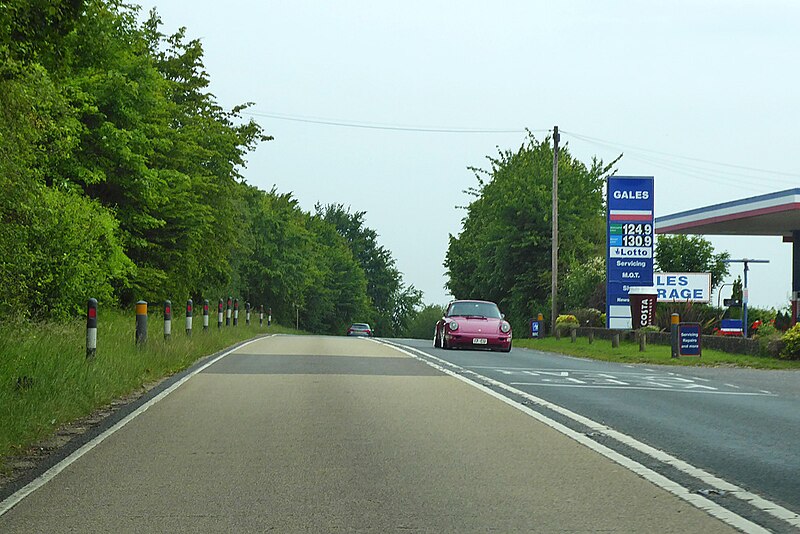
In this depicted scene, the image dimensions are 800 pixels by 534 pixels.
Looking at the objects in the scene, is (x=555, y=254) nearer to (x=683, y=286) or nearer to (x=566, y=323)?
(x=566, y=323)

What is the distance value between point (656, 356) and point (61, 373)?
17887 millimetres

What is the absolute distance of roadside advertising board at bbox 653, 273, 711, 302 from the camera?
45781mm

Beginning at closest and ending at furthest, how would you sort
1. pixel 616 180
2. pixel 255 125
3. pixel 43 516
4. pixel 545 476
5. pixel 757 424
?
pixel 43 516, pixel 545 476, pixel 757 424, pixel 616 180, pixel 255 125

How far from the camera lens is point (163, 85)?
121 feet

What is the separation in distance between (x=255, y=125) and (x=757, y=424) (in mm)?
41731

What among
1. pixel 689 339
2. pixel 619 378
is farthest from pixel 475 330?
pixel 619 378

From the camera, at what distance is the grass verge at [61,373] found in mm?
10409

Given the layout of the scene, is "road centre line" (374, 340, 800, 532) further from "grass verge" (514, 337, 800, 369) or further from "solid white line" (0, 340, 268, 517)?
"grass verge" (514, 337, 800, 369)

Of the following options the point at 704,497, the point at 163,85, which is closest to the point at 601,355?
the point at 163,85

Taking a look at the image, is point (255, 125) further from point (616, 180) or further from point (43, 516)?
point (43, 516)

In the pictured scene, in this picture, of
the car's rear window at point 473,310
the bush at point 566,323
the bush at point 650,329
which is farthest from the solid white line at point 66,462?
the bush at point 566,323

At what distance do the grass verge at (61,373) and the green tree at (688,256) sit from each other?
3687 cm

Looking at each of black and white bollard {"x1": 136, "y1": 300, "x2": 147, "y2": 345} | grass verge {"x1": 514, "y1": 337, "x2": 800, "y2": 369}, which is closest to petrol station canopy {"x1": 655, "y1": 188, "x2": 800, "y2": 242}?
grass verge {"x1": 514, "y1": 337, "x2": 800, "y2": 369}

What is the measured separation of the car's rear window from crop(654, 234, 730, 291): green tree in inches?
966
